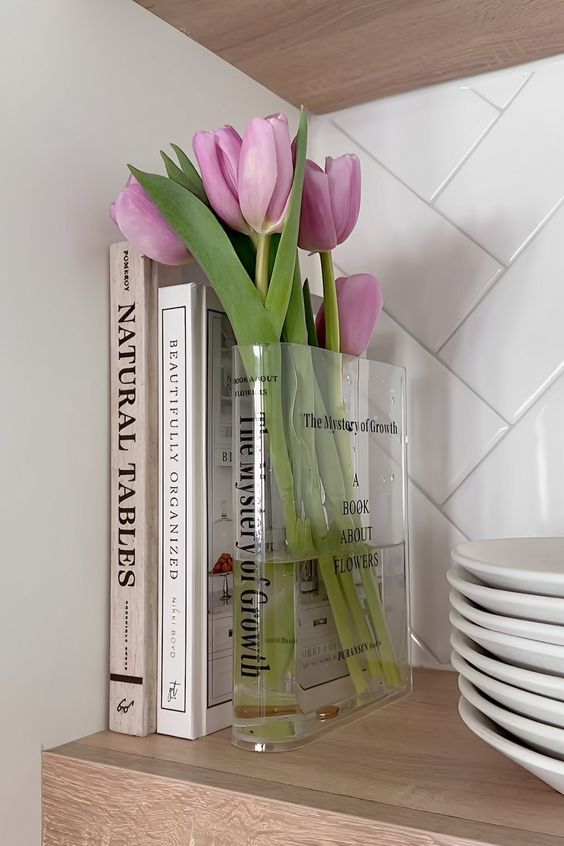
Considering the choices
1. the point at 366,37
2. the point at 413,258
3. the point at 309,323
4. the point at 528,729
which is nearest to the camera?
the point at 528,729

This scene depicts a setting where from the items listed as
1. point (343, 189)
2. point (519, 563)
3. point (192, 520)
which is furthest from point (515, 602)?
point (343, 189)

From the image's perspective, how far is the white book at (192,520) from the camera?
0.68 meters

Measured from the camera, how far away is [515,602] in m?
0.51

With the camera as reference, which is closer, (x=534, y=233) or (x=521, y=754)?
(x=521, y=754)

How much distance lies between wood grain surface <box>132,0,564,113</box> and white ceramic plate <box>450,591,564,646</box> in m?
0.55

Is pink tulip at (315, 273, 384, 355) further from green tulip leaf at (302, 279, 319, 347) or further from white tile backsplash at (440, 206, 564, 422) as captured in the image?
white tile backsplash at (440, 206, 564, 422)

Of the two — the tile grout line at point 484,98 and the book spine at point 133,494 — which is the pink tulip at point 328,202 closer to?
the book spine at point 133,494

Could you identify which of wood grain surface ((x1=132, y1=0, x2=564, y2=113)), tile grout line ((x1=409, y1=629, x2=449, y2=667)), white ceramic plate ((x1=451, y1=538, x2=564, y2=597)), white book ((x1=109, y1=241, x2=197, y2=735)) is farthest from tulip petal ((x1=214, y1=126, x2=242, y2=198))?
tile grout line ((x1=409, y1=629, x2=449, y2=667))

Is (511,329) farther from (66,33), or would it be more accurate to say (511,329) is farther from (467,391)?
(66,33)

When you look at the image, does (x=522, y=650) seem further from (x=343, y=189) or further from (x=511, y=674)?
(x=343, y=189)

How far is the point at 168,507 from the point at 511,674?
1.00ft

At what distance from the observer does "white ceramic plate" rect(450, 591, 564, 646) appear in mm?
485

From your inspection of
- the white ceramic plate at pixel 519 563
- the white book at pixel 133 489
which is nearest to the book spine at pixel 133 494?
the white book at pixel 133 489

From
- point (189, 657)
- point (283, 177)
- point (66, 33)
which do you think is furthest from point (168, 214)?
point (189, 657)
